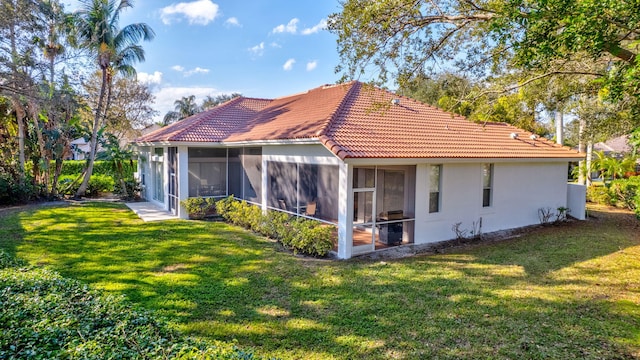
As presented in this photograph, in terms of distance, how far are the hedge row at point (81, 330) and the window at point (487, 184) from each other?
482 inches

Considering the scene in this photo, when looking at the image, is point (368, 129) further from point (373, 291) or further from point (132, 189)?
point (132, 189)

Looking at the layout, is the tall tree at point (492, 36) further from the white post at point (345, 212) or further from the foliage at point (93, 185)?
the foliage at point (93, 185)

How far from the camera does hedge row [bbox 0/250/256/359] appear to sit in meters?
4.00

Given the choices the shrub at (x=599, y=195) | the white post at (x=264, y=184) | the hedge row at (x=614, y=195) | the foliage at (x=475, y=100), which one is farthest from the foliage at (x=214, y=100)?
the hedge row at (x=614, y=195)

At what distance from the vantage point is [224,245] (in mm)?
12141

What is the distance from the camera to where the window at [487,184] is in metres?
14.5

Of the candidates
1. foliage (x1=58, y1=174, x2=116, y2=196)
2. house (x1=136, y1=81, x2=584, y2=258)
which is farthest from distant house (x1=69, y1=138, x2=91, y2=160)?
house (x1=136, y1=81, x2=584, y2=258)

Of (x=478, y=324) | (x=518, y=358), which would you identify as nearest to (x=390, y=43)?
(x=478, y=324)

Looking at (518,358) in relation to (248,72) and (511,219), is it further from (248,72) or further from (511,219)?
(248,72)

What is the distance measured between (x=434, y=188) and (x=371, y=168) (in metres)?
2.22

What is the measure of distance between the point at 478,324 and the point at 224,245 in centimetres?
796

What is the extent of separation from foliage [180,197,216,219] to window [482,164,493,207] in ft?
37.4

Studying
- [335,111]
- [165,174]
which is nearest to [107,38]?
[165,174]

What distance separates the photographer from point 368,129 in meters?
12.8
